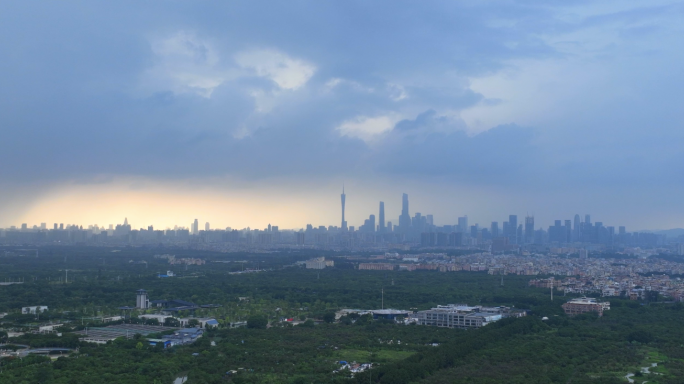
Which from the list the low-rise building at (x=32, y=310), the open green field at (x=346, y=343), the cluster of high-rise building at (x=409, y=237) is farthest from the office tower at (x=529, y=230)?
the low-rise building at (x=32, y=310)

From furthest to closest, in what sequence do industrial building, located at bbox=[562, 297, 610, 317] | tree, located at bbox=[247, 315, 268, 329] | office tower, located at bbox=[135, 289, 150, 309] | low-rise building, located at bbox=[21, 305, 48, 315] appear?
1. office tower, located at bbox=[135, 289, 150, 309]
2. industrial building, located at bbox=[562, 297, 610, 317]
3. low-rise building, located at bbox=[21, 305, 48, 315]
4. tree, located at bbox=[247, 315, 268, 329]

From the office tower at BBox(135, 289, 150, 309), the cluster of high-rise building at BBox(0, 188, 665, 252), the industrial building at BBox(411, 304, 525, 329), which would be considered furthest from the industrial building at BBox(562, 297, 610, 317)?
the cluster of high-rise building at BBox(0, 188, 665, 252)

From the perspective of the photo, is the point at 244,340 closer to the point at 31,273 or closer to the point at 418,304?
the point at 418,304

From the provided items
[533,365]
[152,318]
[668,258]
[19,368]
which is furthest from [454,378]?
Answer: [668,258]

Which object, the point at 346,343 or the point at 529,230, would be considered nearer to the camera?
the point at 346,343

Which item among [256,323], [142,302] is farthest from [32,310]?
[256,323]

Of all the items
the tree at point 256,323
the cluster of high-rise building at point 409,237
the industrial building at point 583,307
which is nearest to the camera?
the tree at point 256,323

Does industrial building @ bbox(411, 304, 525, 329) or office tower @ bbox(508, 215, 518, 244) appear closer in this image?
industrial building @ bbox(411, 304, 525, 329)

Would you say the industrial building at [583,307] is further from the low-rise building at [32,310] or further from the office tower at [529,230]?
the office tower at [529,230]

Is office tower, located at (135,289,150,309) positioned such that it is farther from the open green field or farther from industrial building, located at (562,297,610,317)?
industrial building, located at (562,297,610,317)

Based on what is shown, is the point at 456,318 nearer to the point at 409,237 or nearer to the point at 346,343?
the point at 346,343

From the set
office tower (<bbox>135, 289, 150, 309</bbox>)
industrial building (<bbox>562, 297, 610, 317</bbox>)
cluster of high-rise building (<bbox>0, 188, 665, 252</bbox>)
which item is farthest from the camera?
cluster of high-rise building (<bbox>0, 188, 665, 252</bbox>)

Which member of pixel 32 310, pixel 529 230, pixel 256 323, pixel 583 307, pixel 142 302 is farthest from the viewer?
pixel 529 230
